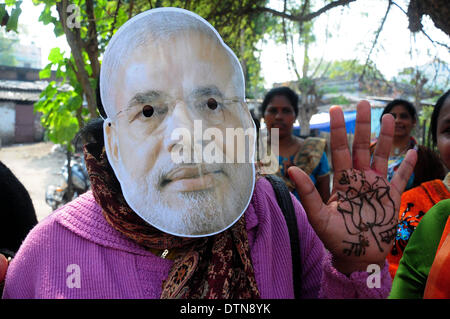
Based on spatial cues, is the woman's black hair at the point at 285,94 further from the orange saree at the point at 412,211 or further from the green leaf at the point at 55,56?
the green leaf at the point at 55,56

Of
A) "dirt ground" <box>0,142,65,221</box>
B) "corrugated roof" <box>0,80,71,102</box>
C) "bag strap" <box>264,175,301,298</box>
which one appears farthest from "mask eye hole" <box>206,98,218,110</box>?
"corrugated roof" <box>0,80,71,102</box>

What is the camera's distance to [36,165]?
12.7 metres

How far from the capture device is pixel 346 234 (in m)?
1.03

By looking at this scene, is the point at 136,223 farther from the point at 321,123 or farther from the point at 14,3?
the point at 321,123

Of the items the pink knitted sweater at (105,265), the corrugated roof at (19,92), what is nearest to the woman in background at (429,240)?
the pink knitted sweater at (105,265)

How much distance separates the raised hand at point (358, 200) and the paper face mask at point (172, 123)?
26cm

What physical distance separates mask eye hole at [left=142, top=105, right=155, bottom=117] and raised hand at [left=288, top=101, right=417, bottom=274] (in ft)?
1.49

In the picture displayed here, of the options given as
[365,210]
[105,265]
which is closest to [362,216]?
[365,210]

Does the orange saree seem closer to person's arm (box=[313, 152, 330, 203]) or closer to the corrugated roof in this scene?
person's arm (box=[313, 152, 330, 203])

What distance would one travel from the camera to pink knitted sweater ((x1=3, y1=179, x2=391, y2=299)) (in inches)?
39.9

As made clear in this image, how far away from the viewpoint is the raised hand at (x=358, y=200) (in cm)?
102

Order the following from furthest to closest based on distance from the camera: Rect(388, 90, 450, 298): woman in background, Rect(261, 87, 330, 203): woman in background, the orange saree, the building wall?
the building wall, Rect(261, 87, 330, 203): woman in background, the orange saree, Rect(388, 90, 450, 298): woman in background
